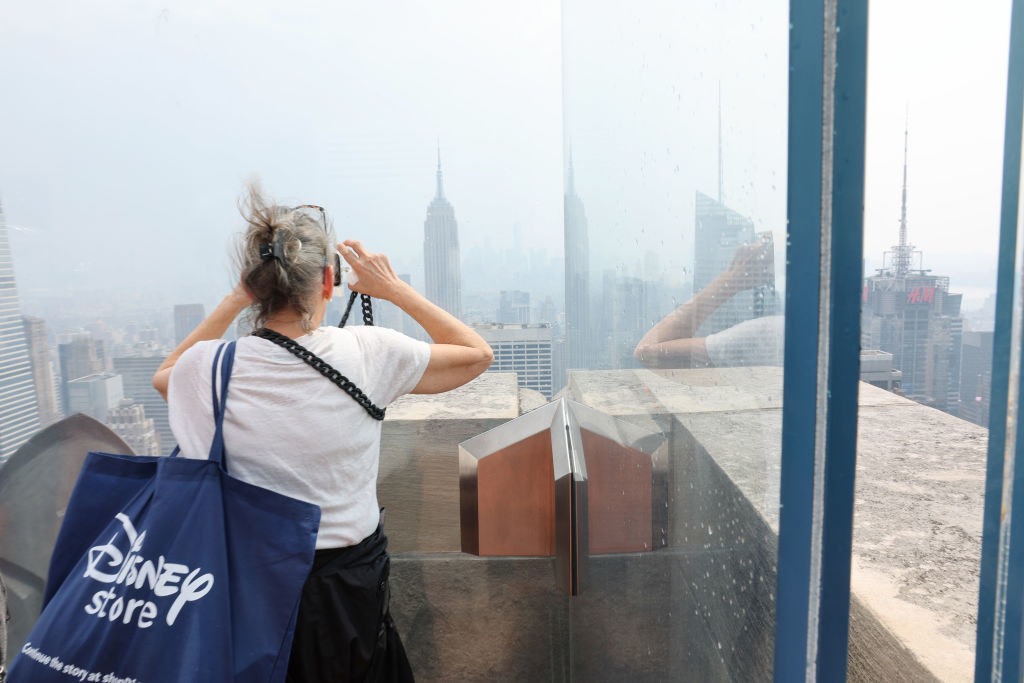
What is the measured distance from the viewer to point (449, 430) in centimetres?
196

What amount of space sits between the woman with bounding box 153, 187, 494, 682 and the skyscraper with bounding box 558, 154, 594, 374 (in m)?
0.46

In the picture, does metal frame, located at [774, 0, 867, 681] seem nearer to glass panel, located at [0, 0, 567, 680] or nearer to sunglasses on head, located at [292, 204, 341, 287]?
sunglasses on head, located at [292, 204, 341, 287]

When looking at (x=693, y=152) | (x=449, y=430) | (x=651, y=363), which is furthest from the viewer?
(x=449, y=430)

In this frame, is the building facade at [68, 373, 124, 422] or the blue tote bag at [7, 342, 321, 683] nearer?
the blue tote bag at [7, 342, 321, 683]

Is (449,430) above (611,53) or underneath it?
underneath

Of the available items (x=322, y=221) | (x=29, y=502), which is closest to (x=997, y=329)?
(x=322, y=221)

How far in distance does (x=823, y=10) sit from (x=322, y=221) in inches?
45.2

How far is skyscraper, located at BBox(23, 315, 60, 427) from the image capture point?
1960 millimetres

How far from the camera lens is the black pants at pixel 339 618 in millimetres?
1110

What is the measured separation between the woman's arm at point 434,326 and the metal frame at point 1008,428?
1.00 meters

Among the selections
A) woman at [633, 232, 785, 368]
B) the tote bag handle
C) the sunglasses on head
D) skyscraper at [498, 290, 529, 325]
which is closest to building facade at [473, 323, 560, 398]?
skyscraper at [498, 290, 529, 325]

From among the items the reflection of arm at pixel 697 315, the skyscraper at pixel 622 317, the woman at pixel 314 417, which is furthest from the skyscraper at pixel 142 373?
the reflection of arm at pixel 697 315

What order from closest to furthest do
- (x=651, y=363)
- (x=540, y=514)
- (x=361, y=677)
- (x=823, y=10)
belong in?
(x=823, y=10), (x=651, y=363), (x=361, y=677), (x=540, y=514)

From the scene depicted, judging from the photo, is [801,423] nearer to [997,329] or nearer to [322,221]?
[997,329]
